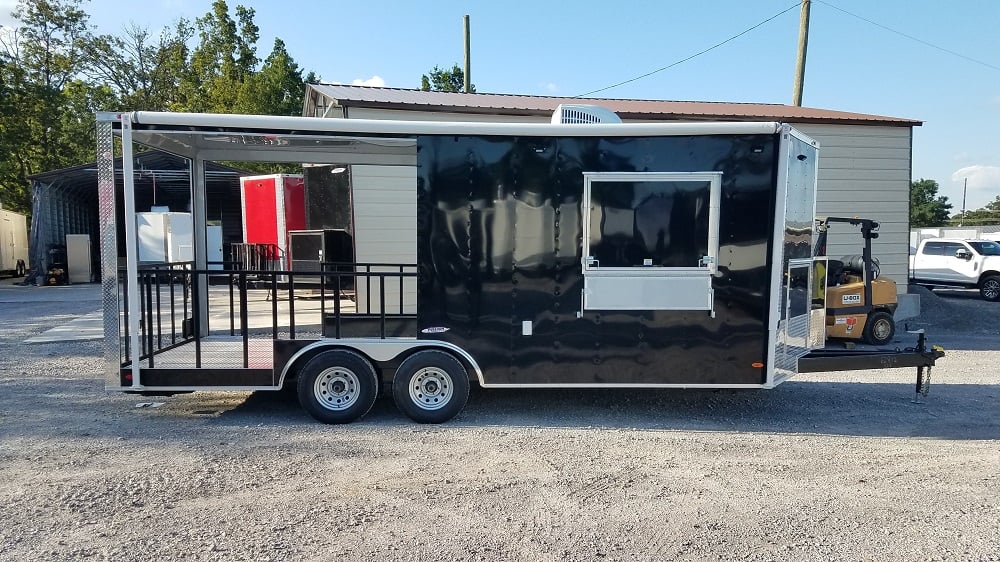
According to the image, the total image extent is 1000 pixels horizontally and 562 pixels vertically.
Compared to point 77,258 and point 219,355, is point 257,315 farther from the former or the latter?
point 77,258

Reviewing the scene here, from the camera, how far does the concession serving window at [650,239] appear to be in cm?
530

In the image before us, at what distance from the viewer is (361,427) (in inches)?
213

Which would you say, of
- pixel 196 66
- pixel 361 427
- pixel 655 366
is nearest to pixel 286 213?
pixel 361 427

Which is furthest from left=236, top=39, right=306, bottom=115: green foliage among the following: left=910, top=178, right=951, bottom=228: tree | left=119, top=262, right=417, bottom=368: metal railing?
left=910, top=178, right=951, bottom=228: tree

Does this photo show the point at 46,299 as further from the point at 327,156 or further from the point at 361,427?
the point at 361,427

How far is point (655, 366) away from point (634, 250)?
1041 millimetres

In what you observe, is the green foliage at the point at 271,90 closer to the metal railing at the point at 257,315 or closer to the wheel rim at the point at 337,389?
the metal railing at the point at 257,315

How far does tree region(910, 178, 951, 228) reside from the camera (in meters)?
66.2

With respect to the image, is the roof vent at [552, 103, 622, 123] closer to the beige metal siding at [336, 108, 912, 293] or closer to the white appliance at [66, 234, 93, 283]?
the beige metal siding at [336, 108, 912, 293]

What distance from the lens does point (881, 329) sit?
10.4m

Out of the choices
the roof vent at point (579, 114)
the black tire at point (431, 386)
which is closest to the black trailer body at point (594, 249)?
the black tire at point (431, 386)

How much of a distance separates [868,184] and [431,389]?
447 inches

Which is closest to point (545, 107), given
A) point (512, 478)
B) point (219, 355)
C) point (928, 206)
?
point (219, 355)

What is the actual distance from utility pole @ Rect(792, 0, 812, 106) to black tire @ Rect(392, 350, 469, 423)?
43.4 feet
